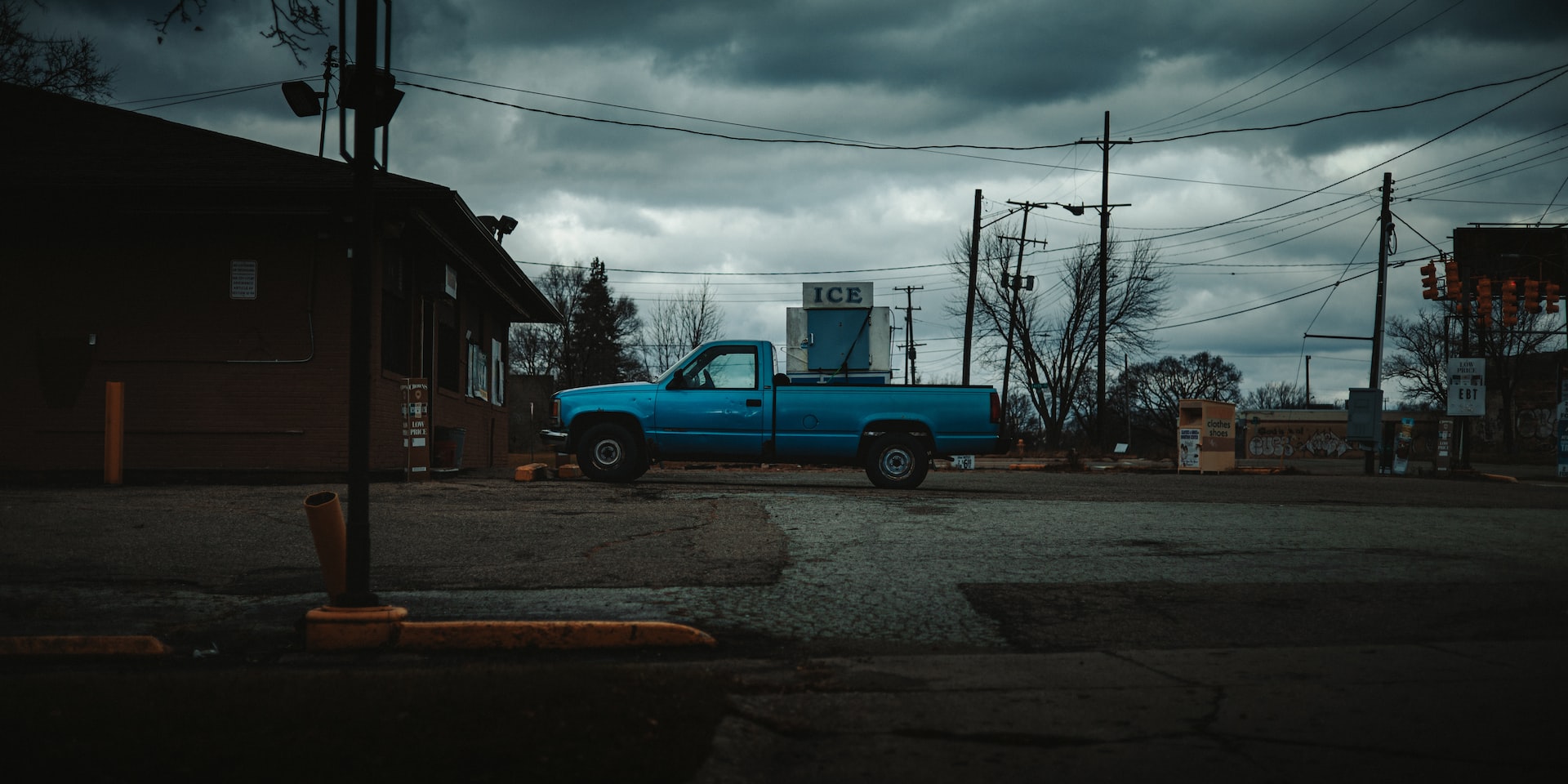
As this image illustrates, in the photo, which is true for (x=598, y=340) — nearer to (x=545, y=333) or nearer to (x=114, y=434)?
(x=545, y=333)

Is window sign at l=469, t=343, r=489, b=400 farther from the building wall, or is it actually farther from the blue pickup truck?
the blue pickup truck

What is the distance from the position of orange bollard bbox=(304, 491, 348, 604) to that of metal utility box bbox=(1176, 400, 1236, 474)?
73.5ft

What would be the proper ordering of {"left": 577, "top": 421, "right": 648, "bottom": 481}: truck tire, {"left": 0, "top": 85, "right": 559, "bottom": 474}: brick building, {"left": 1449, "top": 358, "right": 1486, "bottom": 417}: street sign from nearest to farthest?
{"left": 0, "top": 85, "right": 559, "bottom": 474}: brick building
{"left": 577, "top": 421, "right": 648, "bottom": 481}: truck tire
{"left": 1449, "top": 358, "right": 1486, "bottom": 417}: street sign

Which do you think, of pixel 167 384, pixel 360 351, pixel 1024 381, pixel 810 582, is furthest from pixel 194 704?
pixel 1024 381

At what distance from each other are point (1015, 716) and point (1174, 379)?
87779 mm

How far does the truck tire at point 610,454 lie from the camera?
46.4 ft

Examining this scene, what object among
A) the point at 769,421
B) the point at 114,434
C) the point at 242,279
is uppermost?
the point at 242,279

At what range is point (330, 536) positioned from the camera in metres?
5.29

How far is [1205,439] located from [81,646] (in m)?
24.1

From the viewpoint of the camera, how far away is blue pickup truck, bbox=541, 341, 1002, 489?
46.2 ft

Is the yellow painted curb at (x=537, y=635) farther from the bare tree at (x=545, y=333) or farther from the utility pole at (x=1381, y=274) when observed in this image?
the bare tree at (x=545, y=333)

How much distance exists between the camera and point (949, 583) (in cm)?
664

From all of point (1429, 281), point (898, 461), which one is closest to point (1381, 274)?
point (1429, 281)

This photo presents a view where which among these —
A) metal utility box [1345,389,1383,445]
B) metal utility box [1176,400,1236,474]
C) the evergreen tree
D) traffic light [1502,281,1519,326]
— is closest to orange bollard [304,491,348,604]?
metal utility box [1176,400,1236,474]
